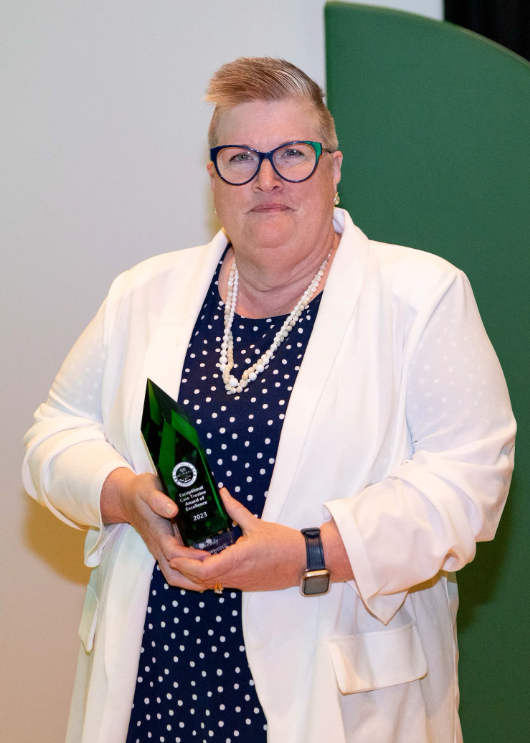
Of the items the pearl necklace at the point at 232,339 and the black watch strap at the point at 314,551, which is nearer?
the black watch strap at the point at 314,551

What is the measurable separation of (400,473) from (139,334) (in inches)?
26.8

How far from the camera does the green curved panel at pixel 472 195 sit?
2.19 metres

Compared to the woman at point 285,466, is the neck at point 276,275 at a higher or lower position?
higher

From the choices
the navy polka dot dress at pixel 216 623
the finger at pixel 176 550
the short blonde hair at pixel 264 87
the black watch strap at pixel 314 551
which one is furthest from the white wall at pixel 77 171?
the black watch strap at pixel 314 551

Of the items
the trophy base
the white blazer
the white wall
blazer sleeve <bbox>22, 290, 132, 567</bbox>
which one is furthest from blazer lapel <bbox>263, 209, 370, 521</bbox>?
the white wall

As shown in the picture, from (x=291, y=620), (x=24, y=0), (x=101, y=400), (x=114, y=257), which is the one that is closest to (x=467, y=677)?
(x=291, y=620)

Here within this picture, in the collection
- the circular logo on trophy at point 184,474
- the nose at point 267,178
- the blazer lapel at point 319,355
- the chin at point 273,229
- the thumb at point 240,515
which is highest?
the nose at point 267,178

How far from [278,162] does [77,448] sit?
2.44 feet

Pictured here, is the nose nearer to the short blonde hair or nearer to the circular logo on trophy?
the short blonde hair

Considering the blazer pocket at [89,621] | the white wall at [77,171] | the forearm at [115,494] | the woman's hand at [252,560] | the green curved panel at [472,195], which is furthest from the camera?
the white wall at [77,171]

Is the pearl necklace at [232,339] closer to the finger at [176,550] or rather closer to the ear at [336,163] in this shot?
the ear at [336,163]

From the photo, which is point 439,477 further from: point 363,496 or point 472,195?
point 472,195

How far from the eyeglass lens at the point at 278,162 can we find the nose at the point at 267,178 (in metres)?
0.01

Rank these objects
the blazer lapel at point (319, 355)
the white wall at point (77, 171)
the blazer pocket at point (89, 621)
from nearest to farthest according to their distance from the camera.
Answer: the blazer lapel at point (319, 355) → the blazer pocket at point (89, 621) → the white wall at point (77, 171)
